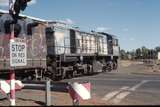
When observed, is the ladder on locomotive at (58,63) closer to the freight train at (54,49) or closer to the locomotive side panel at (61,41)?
the freight train at (54,49)

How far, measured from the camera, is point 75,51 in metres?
28.8

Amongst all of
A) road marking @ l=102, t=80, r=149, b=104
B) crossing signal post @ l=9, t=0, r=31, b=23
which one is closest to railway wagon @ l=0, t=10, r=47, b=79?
road marking @ l=102, t=80, r=149, b=104

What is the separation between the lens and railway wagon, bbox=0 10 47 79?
1855 cm

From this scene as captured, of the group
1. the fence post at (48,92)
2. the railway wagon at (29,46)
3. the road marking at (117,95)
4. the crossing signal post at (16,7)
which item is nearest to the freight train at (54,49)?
the railway wagon at (29,46)

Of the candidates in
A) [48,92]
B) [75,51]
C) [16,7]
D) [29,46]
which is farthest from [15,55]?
[75,51]

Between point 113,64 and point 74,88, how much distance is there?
29.5 metres

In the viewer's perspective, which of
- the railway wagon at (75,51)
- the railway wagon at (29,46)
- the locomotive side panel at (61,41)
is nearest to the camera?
the railway wagon at (29,46)

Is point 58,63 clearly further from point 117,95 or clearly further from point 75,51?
point 117,95

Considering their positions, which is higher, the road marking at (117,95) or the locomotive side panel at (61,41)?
the locomotive side panel at (61,41)

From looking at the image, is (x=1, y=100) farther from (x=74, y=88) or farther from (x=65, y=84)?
(x=74, y=88)

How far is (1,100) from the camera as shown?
1420 centimetres

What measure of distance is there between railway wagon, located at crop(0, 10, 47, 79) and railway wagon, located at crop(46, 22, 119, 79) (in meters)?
2.23

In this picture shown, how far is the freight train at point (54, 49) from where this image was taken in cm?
1877

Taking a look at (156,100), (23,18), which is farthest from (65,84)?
(23,18)
